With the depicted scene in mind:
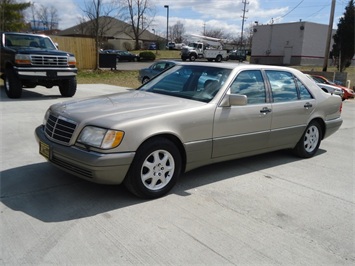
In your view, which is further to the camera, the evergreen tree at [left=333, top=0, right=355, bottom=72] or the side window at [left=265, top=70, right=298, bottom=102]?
the evergreen tree at [left=333, top=0, right=355, bottom=72]

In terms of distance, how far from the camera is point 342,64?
1241 inches

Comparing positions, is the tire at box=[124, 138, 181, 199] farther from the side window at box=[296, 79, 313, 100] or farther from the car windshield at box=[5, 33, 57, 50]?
the car windshield at box=[5, 33, 57, 50]

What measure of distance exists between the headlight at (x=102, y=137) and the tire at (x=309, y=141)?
11.3 feet

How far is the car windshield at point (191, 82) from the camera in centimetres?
467

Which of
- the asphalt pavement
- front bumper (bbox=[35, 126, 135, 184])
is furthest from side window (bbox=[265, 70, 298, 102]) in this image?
front bumper (bbox=[35, 126, 135, 184])

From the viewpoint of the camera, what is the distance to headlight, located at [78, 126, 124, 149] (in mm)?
3605

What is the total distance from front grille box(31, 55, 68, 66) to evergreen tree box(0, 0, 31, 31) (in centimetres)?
2647

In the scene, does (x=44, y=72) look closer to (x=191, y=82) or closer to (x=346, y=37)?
(x=191, y=82)

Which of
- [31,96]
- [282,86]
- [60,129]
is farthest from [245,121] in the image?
[31,96]

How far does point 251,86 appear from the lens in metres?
4.99

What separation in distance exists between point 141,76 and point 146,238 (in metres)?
14.5

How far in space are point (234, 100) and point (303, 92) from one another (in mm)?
1897

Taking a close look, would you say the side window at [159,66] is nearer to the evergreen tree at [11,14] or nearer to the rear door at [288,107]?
the rear door at [288,107]

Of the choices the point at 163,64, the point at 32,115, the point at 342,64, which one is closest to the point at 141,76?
the point at 163,64
